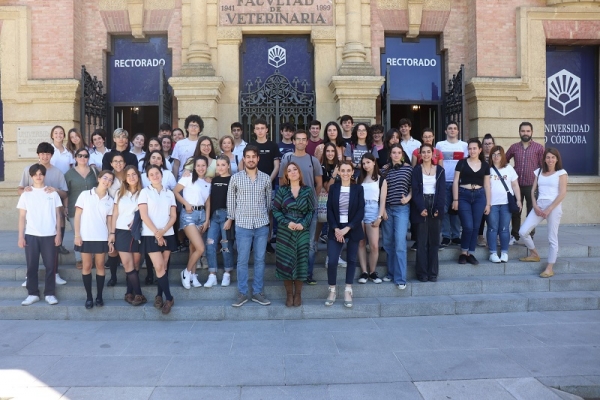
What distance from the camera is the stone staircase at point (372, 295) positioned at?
6.65 m

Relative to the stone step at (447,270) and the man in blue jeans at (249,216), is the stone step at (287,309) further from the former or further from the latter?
the stone step at (447,270)

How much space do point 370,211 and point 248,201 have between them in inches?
68.8

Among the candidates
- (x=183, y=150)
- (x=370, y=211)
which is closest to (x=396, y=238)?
(x=370, y=211)

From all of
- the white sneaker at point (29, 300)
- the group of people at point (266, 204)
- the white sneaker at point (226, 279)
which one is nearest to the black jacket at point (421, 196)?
the group of people at point (266, 204)

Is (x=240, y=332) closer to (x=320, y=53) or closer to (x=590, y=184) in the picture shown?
(x=320, y=53)

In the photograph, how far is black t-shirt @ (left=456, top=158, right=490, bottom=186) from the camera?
25.3 feet

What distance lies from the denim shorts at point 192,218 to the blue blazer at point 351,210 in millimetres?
1791

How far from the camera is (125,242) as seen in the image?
6.55 m

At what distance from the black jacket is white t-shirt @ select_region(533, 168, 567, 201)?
1.68m

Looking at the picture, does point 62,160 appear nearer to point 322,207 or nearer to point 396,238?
point 322,207

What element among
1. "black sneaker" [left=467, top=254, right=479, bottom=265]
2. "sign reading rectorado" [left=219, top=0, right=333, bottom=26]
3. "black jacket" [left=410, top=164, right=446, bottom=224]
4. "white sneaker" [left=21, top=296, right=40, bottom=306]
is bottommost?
"white sneaker" [left=21, top=296, right=40, bottom=306]

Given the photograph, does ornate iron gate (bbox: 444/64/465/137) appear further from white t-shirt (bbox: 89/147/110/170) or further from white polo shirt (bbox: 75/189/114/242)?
white polo shirt (bbox: 75/189/114/242)

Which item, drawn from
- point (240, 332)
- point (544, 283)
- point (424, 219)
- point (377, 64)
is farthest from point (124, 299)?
point (377, 64)

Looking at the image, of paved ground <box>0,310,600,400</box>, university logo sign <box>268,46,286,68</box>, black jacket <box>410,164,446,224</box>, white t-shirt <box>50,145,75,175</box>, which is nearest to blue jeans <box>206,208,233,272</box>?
paved ground <box>0,310,600,400</box>
